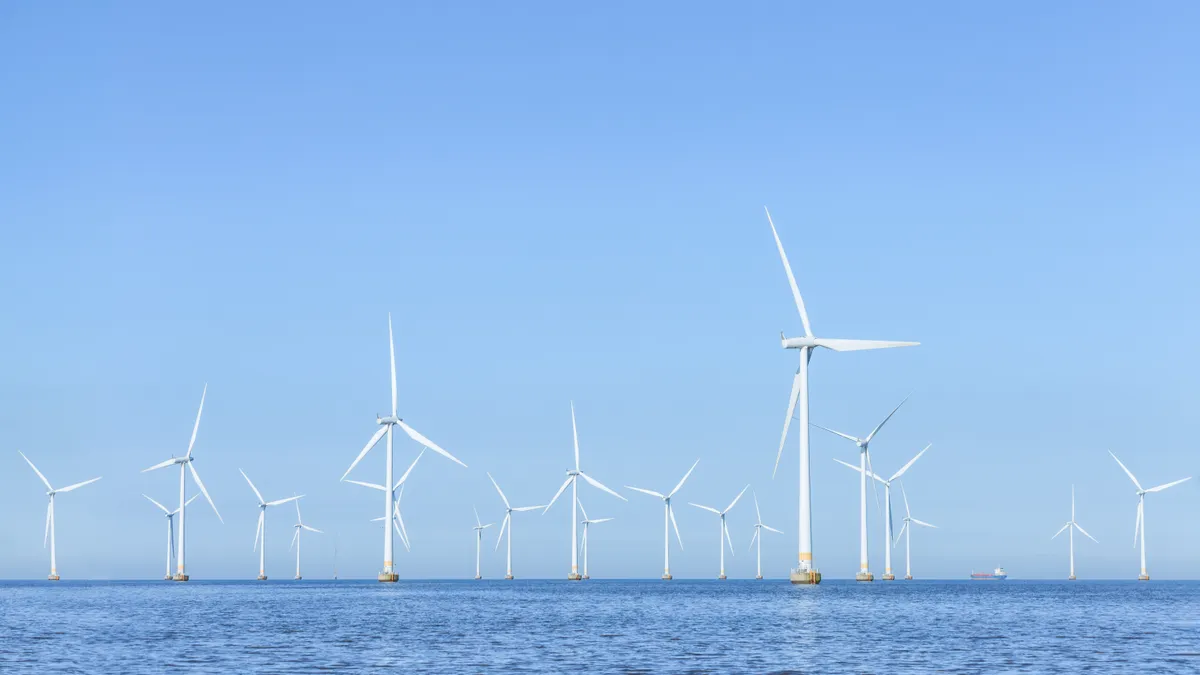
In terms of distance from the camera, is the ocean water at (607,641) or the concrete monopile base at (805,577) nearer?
the ocean water at (607,641)

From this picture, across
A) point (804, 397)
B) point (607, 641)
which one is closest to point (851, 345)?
point (804, 397)

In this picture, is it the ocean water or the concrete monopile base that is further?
the concrete monopile base

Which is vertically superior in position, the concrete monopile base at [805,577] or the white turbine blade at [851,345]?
the white turbine blade at [851,345]

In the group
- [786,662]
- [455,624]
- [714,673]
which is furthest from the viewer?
[455,624]

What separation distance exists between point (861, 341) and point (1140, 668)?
7712 centimetres

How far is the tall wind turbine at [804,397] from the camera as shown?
5098 inches

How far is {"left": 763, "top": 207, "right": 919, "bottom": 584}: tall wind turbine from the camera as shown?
425 feet

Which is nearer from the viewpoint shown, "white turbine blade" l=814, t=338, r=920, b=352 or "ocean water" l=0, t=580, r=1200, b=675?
"ocean water" l=0, t=580, r=1200, b=675

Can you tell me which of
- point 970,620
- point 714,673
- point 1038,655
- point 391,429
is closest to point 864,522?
point 391,429

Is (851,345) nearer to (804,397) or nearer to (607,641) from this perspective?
(804,397)

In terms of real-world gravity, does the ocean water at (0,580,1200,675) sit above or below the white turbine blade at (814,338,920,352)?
below

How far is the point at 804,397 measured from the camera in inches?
5182

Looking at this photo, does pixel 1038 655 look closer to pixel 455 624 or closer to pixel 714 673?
pixel 714 673

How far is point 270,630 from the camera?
3226 inches
